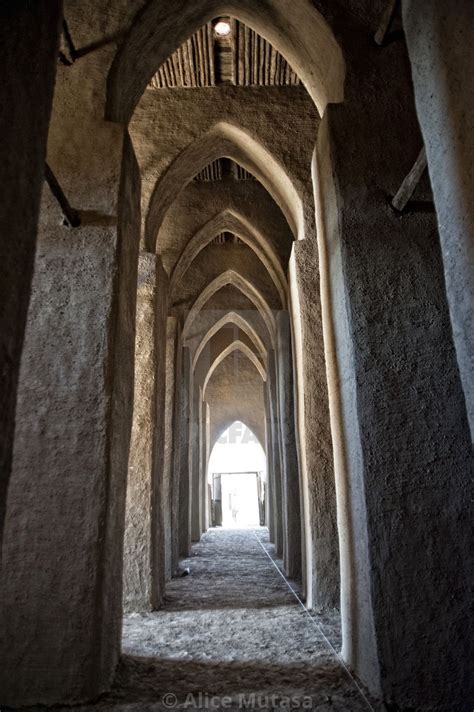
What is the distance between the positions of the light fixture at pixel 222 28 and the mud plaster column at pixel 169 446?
434 centimetres

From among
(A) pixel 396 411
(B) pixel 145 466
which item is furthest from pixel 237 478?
(A) pixel 396 411

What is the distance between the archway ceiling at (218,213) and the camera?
911 centimetres

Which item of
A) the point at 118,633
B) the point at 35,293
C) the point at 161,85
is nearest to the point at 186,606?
the point at 118,633

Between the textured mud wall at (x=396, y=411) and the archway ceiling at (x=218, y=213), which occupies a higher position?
the archway ceiling at (x=218, y=213)

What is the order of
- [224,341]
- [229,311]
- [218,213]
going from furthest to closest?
1. [224,341]
2. [229,311]
3. [218,213]

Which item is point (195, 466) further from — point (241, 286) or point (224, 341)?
point (224, 341)

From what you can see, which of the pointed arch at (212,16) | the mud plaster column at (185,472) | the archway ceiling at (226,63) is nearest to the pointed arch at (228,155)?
the archway ceiling at (226,63)

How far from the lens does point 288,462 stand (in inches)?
312

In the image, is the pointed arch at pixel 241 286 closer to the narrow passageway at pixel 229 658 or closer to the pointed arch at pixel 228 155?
the pointed arch at pixel 228 155

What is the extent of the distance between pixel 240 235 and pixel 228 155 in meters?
2.23

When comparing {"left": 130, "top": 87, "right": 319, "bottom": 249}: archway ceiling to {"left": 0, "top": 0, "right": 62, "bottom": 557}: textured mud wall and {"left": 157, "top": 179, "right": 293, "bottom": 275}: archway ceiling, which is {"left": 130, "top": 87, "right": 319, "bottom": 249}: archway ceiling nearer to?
{"left": 157, "top": 179, "right": 293, "bottom": 275}: archway ceiling

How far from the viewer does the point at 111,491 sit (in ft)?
10.8

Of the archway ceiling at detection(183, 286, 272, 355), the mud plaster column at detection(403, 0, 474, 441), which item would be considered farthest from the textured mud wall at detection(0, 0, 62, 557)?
the archway ceiling at detection(183, 286, 272, 355)

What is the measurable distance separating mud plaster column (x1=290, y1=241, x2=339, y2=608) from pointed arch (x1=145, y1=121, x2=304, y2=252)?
34.9 inches
